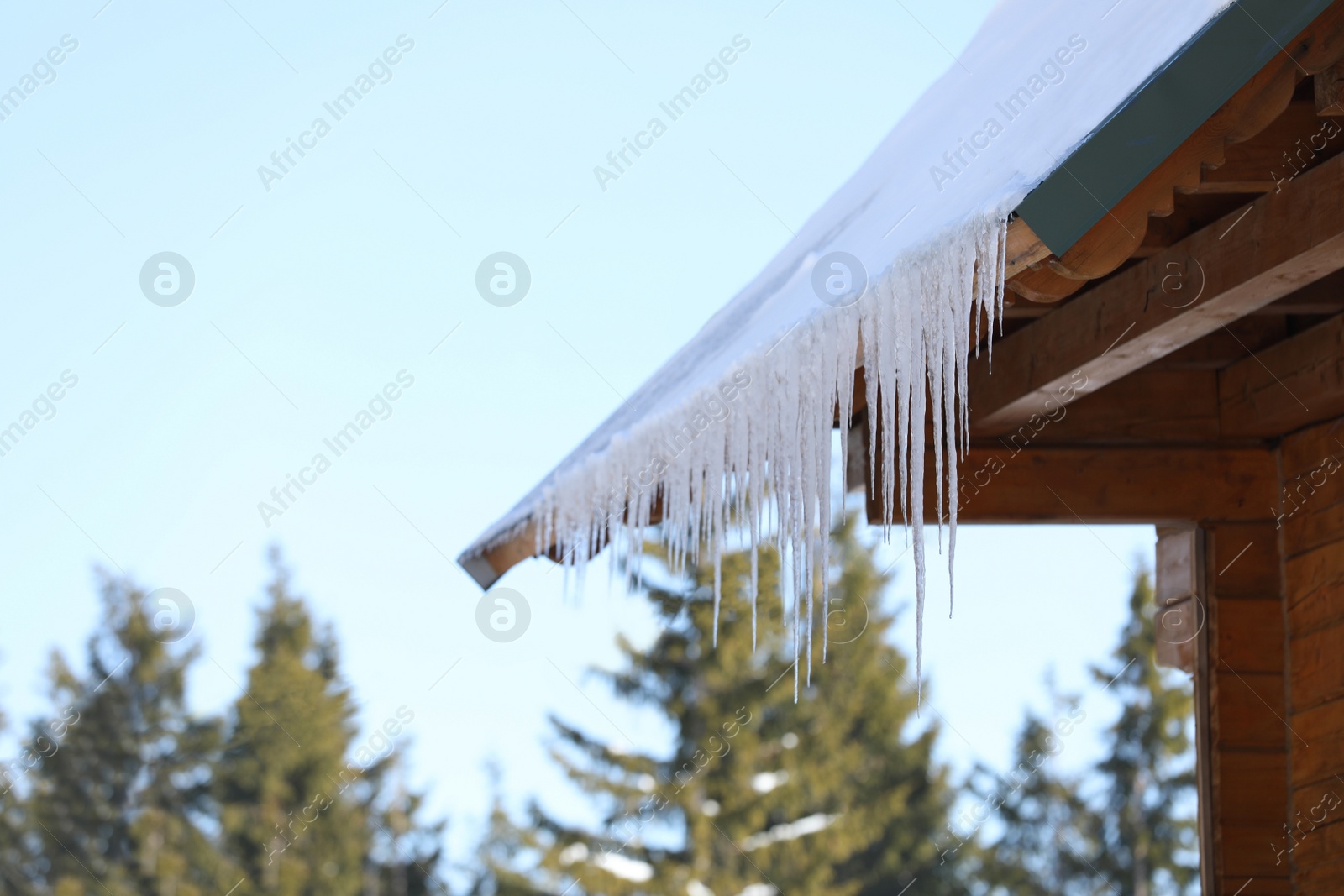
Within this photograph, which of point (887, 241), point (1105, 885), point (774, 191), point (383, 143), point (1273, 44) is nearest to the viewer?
point (1273, 44)

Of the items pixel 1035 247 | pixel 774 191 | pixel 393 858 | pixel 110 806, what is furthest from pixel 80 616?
pixel 774 191

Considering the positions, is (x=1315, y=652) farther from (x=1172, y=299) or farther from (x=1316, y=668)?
(x=1172, y=299)

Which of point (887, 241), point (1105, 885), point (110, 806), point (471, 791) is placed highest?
point (110, 806)

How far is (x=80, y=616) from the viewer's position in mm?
26547

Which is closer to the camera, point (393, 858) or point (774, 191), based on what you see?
point (393, 858)

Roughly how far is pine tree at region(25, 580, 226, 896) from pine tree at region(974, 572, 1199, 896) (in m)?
14.9

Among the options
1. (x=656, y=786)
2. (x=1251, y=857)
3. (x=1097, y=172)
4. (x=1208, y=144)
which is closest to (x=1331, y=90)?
(x=1208, y=144)

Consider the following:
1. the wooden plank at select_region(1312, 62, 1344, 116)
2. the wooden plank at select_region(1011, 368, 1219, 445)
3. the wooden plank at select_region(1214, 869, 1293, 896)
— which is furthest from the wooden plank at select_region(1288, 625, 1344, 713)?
the wooden plank at select_region(1312, 62, 1344, 116)

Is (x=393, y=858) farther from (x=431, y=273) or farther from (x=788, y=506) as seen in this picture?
(x=431, y=273)

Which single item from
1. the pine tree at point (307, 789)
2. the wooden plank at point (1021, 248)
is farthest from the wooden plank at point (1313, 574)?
the pine tree at point (307, 789)

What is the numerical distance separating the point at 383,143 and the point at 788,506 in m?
58.4

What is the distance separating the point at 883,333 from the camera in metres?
2.40

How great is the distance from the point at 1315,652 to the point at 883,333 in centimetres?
211

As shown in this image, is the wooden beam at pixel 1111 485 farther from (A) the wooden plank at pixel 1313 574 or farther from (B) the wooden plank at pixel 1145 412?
(A) the wooden plank at pixel 1313 574
